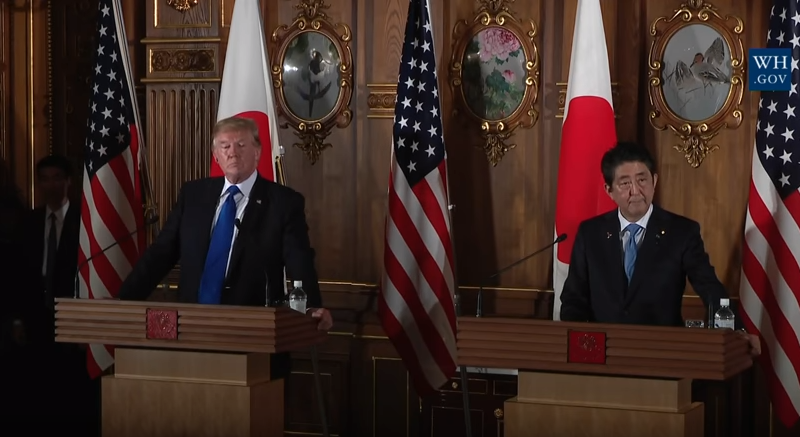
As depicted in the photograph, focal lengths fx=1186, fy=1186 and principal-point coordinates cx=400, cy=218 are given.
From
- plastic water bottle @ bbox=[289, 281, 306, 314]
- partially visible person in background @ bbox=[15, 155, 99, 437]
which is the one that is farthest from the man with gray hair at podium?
partially visible person in background @ bbox=[15, 155, 99, 437]

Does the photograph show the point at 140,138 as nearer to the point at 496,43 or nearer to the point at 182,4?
the point at 182,4

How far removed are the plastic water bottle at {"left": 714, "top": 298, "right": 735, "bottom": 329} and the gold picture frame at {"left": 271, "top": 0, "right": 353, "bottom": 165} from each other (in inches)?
127

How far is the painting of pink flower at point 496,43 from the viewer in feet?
22.5

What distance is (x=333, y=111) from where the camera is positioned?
7.20m

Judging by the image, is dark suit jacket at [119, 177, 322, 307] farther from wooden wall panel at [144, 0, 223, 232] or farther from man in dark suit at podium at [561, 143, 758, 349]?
wooden wall panel at [144, 0, 223, 232]

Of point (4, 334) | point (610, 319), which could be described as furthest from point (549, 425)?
point (4, 334)

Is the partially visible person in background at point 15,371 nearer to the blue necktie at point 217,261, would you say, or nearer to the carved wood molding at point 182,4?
the carved wood molding at point 182,4

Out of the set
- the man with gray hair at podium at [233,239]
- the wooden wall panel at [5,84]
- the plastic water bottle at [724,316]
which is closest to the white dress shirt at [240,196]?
the man with gray hair at podium at [233,239]

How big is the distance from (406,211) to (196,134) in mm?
1558

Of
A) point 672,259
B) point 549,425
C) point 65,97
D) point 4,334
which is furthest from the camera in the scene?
point 65,97

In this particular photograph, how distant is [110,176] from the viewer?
6.88m

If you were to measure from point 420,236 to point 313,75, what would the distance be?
4.53ft

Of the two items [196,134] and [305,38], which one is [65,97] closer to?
[196,134]

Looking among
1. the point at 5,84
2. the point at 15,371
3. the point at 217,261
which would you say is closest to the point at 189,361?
the point at 217,261
